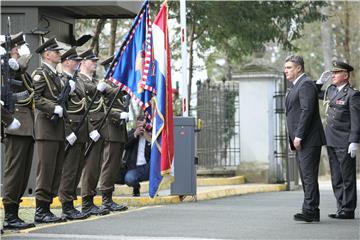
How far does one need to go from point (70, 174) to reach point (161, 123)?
5.11 feet

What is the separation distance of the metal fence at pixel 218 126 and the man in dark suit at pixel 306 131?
1022cm

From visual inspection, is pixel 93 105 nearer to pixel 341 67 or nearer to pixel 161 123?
pixel 161 123

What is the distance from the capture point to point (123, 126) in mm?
13094

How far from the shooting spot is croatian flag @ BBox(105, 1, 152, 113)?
41.7 feet

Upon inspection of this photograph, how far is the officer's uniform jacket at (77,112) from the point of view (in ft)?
38.4

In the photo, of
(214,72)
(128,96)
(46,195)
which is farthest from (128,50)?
(214,72)

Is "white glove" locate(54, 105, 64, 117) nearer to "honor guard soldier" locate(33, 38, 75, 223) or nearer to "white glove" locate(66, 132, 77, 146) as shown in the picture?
"honor guard soldier" locate(33, 38, 75, 223)

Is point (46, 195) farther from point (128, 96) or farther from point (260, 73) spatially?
point (260, 73)

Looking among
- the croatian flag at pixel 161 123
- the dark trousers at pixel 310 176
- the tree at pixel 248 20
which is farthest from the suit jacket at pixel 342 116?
the tree at pixel 248 20

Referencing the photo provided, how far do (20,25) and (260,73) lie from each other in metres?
7.69

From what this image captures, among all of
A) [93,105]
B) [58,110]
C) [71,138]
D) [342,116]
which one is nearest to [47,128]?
[58,110]

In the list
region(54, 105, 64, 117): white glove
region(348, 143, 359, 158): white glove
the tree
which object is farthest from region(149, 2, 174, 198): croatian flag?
the tree

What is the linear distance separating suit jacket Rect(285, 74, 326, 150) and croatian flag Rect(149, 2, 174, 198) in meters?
1.98

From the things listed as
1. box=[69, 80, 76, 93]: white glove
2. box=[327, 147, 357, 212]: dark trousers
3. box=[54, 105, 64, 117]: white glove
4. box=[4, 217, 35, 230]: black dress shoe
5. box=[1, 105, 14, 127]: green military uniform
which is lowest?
box=[4, 217, 35, 230]: black dress shoe
